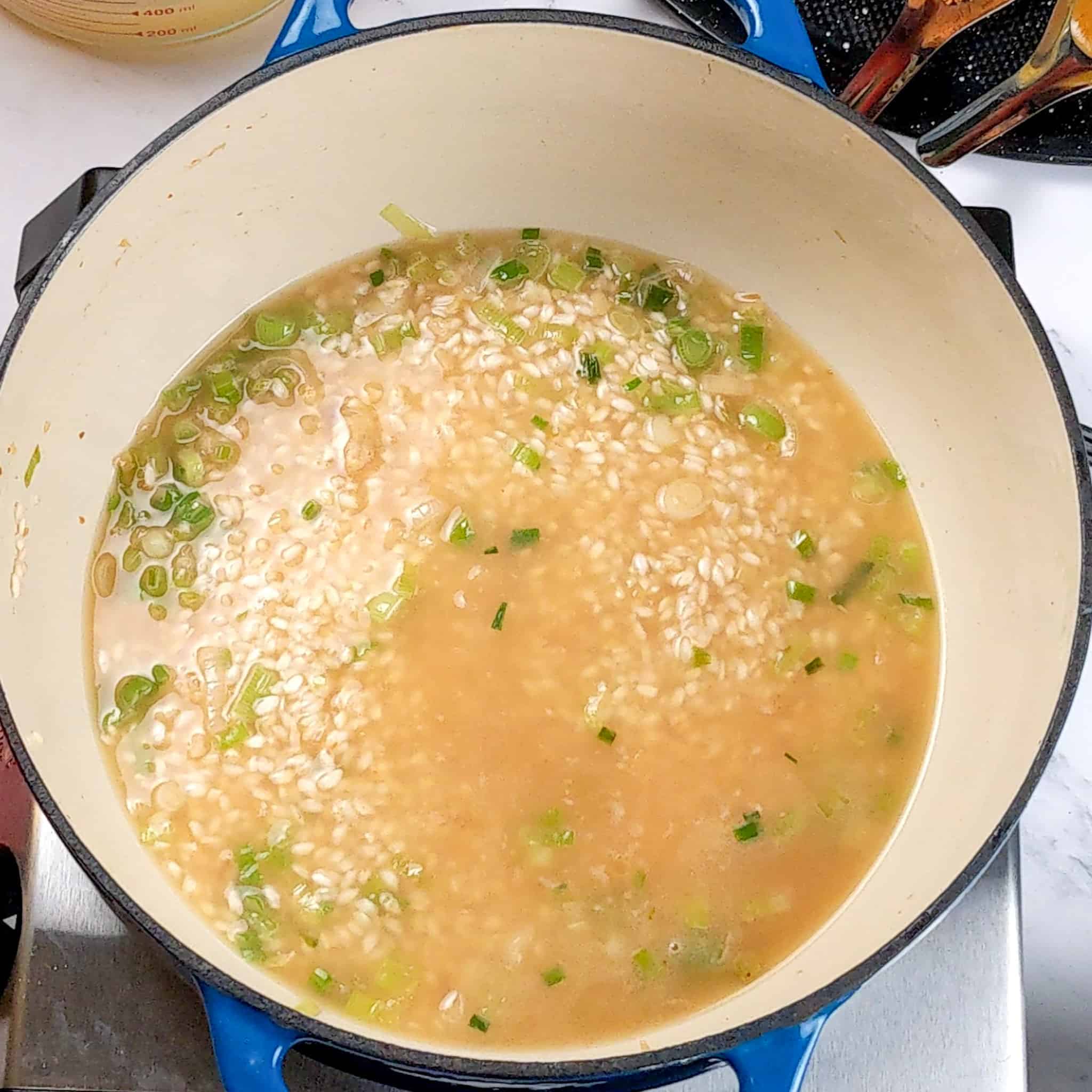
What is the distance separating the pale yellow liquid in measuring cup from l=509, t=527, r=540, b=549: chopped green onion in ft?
2.19

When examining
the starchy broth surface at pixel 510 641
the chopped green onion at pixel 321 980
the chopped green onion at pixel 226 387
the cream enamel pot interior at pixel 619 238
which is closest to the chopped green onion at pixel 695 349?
the starchy broth surface at pixel 510 641

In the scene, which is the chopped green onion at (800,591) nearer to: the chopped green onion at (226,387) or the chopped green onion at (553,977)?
the chopped green onion at (553,977)

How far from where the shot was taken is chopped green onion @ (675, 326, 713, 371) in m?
1.40

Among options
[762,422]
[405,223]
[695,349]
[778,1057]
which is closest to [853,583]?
[762,422]

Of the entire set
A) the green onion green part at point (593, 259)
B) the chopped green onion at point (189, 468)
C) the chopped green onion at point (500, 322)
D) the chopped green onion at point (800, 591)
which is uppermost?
the green onion green part at point (593, 259)

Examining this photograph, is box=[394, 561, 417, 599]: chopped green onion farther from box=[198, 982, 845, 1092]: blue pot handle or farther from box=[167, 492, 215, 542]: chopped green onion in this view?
box=[198, 982, 845, 1092]: blue pot handle

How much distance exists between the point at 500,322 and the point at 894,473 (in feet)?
1.54

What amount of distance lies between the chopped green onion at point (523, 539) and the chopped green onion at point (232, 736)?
1.07 feet

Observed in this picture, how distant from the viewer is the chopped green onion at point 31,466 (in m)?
1.18

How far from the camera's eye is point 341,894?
1.23 meters

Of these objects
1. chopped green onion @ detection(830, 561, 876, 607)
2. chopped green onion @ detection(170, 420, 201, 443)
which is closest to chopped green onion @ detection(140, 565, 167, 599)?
chopped green onion @ detection(170, 420, 201, 443)

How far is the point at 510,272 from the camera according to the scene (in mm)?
1435

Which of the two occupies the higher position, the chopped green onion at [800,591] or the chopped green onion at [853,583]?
the chopped green onion at [853,583]

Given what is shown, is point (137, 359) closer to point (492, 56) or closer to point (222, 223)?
point (222, 223)
